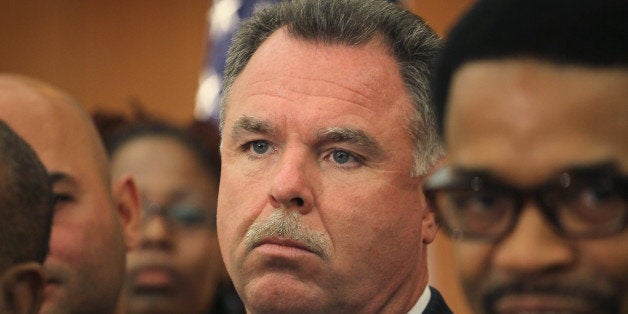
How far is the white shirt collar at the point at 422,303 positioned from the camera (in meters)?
3.05

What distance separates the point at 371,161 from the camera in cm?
289

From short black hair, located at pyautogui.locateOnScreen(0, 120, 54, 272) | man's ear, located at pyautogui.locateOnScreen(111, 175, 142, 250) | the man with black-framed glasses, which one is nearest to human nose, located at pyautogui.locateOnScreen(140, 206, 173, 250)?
man's ear, located at pyautogui.locateOnScreen(111, 175, 142, 250)

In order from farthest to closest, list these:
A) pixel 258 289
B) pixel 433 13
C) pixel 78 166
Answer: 1. pixel 433 13
2. pixel 78 166
3. pixel 258 289

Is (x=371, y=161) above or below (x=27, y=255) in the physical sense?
above

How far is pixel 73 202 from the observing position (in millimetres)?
3670

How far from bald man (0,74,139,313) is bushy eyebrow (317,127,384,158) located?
1087mm

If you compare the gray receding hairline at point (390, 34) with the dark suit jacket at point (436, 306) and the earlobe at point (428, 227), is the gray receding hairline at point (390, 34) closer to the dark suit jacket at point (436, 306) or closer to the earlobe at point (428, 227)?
the earlobe at point (428, 227)

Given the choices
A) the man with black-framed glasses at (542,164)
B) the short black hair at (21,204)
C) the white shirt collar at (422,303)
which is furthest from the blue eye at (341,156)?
the man with black-framed glasses at (542,164)

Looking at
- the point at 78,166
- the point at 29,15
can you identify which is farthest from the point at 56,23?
the point at 78,166

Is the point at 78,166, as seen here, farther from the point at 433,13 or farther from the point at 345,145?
the point at 433,13

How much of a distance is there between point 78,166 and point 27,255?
776 mm

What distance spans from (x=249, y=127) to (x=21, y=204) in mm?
551

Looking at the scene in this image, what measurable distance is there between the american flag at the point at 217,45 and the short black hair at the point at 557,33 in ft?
11.5

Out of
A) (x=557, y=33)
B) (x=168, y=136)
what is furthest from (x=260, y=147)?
(x=168, y=136)
